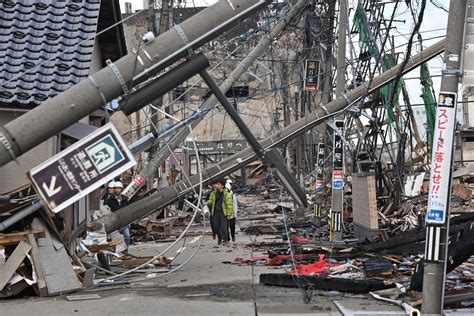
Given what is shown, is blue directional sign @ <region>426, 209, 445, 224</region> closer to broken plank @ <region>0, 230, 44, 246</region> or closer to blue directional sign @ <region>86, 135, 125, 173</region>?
blue directional sign @ <region>86, 135, 125, 173</region>

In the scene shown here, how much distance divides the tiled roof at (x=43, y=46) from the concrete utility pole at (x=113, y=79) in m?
3.89

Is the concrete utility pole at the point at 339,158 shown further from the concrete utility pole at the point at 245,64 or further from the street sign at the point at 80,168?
the street sign at the point at 80,168

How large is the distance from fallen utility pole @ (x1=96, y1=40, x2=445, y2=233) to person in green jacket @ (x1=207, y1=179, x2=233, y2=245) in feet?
19.5

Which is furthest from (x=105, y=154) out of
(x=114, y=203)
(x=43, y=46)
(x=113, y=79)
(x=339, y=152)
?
(x=339, y=152)

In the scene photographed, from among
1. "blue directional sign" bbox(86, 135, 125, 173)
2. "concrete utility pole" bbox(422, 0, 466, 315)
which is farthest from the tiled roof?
"concrete utility pole" bbox(422, 0, 466, 315)

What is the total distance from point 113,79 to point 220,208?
13.1m

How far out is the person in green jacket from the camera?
20578 mm

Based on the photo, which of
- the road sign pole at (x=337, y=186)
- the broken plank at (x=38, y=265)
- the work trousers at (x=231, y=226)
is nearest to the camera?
the broken plank at (x=38, y=265)

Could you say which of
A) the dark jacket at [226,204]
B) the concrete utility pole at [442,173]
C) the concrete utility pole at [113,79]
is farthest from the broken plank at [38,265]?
the dark jacket at [226,204]

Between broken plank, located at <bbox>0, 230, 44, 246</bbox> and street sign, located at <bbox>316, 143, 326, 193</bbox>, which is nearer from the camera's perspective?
broken plank, located at <bbox>0, 230, 44, 246</bbox>

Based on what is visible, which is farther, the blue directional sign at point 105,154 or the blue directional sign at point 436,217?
the blue directional sign at point 436,217

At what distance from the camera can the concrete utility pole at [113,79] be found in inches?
296

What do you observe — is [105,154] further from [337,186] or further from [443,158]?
[337,186]

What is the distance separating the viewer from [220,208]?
20.6 m
